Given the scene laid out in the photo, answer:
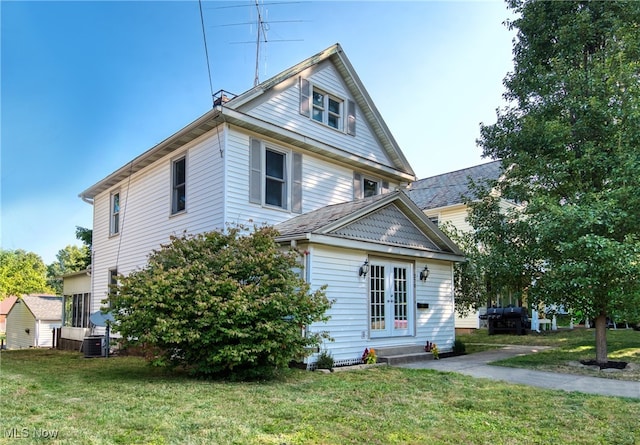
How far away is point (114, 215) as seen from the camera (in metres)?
15.3

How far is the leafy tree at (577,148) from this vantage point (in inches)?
344

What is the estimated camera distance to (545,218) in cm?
930

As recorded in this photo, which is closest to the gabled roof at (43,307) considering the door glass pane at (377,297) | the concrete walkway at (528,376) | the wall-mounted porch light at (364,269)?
the door glass pane at (377,297)

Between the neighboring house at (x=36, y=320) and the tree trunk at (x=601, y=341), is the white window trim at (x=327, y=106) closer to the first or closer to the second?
the tree trunk at (x=601, y=341)

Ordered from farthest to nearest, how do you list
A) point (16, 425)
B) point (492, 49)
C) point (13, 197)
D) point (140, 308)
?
point (13, 197)
point (492, 49)
point (140, 308)
point (16, 425)

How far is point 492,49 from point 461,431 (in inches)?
467

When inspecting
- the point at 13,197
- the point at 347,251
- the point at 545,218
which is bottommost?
the point at 347,251

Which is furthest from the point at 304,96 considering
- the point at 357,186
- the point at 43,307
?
the point at 43,307

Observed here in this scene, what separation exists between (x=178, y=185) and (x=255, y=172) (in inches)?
97.1

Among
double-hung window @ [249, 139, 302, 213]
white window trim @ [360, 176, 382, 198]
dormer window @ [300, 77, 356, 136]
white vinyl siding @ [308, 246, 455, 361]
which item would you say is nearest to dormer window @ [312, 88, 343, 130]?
dormer window @ [300, 77, 356, 136]

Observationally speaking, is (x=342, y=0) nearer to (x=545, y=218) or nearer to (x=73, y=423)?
(x=545, y=218)

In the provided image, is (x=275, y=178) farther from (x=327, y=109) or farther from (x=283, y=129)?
(x=327, y=109)

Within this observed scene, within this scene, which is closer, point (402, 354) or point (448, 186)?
point (402, 354)

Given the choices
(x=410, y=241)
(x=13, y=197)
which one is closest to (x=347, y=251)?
(x=410, y=241)
